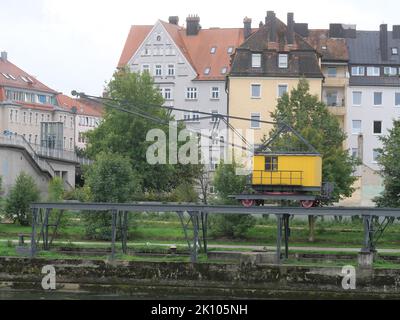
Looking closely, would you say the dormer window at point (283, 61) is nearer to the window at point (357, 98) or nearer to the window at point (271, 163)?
the window at point (357, 98)

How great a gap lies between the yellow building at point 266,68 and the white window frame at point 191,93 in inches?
366

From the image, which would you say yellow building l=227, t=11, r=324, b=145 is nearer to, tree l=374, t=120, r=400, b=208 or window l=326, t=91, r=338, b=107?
window l=326, t=91, r=338, b=107

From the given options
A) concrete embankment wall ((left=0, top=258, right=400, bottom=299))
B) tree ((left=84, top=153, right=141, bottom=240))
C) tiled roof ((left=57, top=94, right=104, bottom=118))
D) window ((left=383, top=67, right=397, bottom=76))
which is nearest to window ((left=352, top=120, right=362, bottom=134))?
window ((left=383, top=67, right=397, bottom=76))

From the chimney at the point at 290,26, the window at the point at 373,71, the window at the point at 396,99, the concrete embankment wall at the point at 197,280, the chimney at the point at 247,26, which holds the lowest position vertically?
Answer: the concrete embankment wall at the point at 197,280

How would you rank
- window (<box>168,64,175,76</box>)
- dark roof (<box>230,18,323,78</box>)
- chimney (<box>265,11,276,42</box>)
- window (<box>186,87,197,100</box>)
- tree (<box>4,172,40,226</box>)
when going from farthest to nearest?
window (<box>168,64,175,76</box>) < window (<box>186,87,197,100</box>) < chimney (<box>265,11,276,42</box>) < dark roof (<box>230,18,323,78</box>) < tree (<box>4,172,40,226</box>)

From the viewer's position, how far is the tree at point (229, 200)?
6162 centimetres

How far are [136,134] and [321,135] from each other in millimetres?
18719

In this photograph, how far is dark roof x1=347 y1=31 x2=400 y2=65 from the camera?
8875 cm

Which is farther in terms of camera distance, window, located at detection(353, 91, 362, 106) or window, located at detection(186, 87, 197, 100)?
window, located at detection(186, 87, 197, 100)

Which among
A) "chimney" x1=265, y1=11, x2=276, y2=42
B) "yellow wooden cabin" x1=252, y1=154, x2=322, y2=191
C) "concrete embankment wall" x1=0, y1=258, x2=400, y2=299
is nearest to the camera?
"concrete embankment wall" x1=0, y1=258, x2=400, y2=299

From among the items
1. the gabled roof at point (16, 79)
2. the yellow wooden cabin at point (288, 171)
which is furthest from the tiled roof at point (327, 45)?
the yellow wooden cabin at point (288, 171)

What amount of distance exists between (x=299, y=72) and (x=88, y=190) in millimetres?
26060

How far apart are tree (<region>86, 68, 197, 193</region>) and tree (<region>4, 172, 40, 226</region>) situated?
34.8 feet
